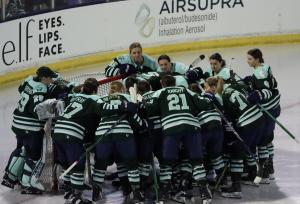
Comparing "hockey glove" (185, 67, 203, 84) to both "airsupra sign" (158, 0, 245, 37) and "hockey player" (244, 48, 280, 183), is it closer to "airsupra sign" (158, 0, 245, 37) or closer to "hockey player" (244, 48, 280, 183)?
"hockey player" (244, 48, 280, 183)

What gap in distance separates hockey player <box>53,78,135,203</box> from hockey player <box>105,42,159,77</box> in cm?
78

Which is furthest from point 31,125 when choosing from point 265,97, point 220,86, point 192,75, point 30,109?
point 265,97

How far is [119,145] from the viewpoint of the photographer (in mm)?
4320

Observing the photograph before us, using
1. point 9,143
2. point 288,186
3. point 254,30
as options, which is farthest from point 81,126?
point 254,30

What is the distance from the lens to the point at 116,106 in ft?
14.1

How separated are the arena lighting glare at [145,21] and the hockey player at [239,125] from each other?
3.71 m

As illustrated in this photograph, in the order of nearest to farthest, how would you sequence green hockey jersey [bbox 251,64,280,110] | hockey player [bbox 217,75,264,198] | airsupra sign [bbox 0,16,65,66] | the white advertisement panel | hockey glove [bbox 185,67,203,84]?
hockey player [bbox 217,75,264,198]
green hockey jersey [bbox 251,64,280,110]
hockey glove [bbox 185,67,203,84]
airsupra sign [bbox 0,16,65,66]
the white advertisement panel

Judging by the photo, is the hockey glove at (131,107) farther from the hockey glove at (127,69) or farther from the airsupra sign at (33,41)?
the airsupra sign at (33,41)

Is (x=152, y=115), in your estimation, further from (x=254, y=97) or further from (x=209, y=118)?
(x=254, y=97)

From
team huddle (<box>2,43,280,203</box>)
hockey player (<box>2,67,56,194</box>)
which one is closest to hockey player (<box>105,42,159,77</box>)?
team huddle (<box>2,43,280,203</box>)

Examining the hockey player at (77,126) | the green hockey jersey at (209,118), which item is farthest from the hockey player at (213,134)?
the hockey player at (77,126)

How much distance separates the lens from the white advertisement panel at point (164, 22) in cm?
822

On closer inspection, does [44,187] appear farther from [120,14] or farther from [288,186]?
[120,14]

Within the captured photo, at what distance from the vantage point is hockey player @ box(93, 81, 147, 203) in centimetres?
Answer: 431
